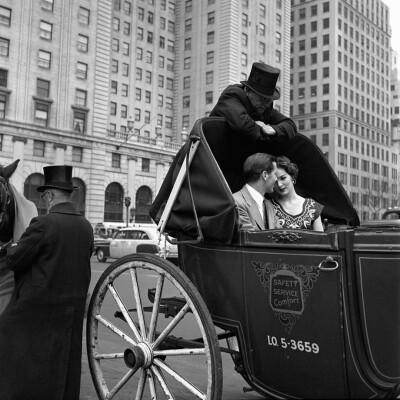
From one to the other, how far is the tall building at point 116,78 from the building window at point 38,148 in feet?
0.30

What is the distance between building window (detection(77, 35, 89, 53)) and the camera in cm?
4734

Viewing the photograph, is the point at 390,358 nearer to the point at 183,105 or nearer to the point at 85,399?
the point at 85,399

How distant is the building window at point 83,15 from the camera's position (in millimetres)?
47500

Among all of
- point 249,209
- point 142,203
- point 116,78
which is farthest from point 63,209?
point 116,78

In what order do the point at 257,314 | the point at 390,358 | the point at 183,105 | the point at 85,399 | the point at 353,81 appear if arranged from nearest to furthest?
1. the point at 390,358
2. the point at 257,314
3. the point at 85,399
4. the point at 183,105
5. the point at 353,81

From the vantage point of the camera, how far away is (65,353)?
3.68 metres

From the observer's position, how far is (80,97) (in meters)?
47.5

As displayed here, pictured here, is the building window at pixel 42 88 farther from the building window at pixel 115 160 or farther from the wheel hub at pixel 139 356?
the wheel hub at pixel 139 356

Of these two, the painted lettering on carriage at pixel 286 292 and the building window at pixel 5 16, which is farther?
the building window at pixel 5 16

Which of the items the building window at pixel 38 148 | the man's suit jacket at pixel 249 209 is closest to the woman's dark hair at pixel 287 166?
the man's suit jacket at pixel 249 209

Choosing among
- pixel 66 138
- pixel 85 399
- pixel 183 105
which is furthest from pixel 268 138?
pixel 183 105

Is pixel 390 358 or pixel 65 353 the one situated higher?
pixel 390 358

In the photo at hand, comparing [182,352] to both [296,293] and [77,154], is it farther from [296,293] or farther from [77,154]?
[77,154]

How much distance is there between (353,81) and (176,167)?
89.8 metres
